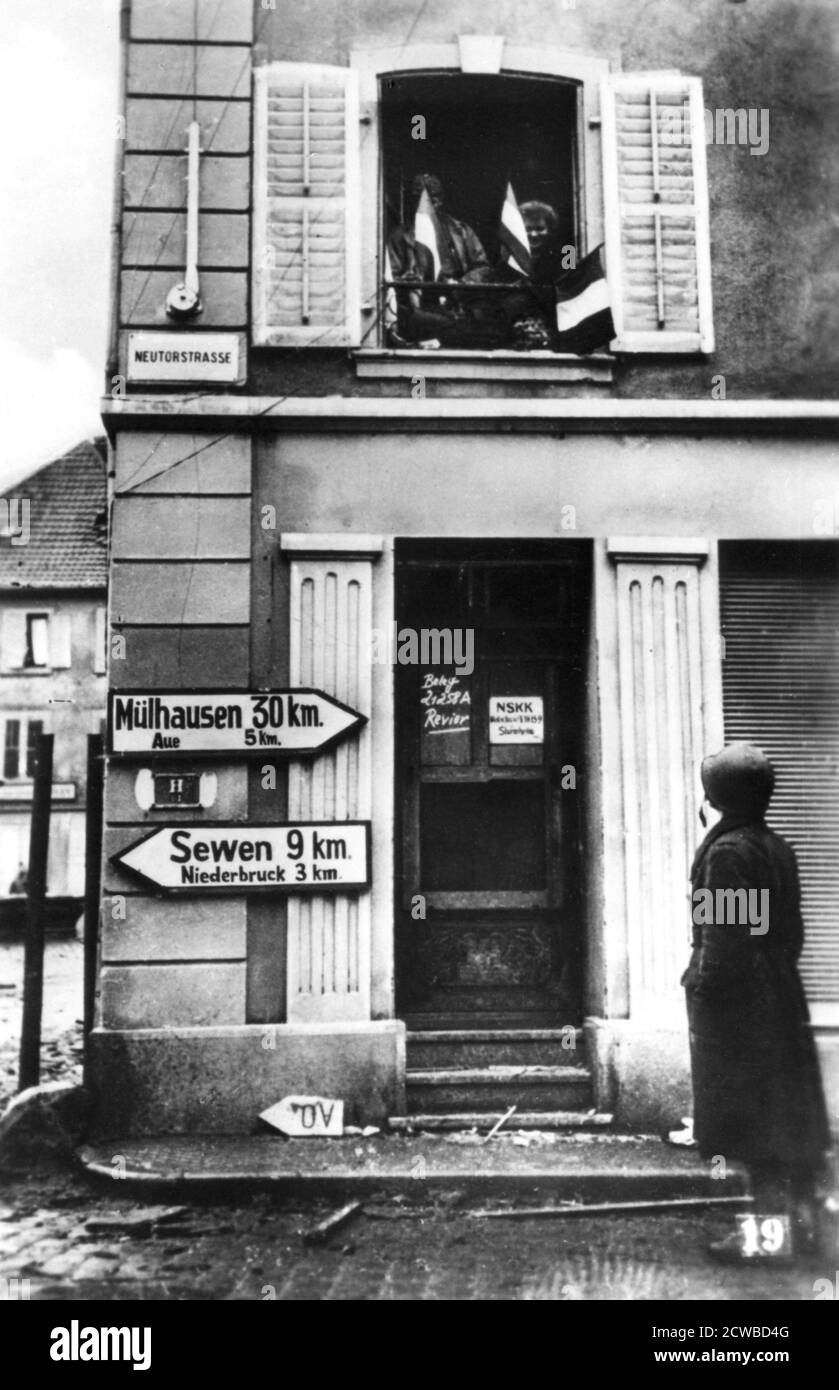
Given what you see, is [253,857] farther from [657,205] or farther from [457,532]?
[657,205]

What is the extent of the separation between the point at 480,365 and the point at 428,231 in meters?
1.02

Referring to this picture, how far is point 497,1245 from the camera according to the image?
4.64 m

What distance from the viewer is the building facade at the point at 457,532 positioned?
607cm

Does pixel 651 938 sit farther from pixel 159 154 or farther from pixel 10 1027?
pixel 10 1027

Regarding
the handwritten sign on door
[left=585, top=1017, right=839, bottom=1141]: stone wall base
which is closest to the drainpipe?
the handwritten sign on door

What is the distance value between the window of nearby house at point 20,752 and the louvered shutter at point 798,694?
4.12 m

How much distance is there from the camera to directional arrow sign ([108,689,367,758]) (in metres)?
6.06

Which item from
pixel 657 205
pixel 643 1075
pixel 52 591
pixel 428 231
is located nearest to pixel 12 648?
pixel 52 591

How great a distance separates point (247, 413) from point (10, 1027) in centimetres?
684

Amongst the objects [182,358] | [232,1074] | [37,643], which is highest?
[182,358]

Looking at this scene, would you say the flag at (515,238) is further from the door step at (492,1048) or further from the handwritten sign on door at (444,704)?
the door step at (492,1048)

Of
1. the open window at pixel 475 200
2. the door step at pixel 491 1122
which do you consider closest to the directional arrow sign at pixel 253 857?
the door step at pixel 491 1122

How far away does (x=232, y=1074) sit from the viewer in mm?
5918

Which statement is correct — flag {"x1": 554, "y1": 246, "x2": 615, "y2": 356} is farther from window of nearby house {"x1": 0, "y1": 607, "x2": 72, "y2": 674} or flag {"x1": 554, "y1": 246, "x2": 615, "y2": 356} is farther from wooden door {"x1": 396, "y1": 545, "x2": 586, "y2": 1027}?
window of nearby house {"x1": 0, "y1": 607, "x2": 72, "y2": 674}
